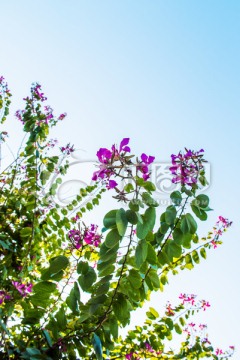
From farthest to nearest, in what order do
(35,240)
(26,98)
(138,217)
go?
1. (26,98)
2. (35,240)
3. (138,217)

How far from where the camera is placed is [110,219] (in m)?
1.27

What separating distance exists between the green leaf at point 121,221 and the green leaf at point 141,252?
12 centimetres

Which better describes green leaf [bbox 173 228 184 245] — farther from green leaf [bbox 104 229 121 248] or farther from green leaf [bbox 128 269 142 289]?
green leaf [bbox 104 229 121 248]

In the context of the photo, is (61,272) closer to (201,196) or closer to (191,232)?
(191,232)

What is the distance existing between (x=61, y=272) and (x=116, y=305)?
284 mm

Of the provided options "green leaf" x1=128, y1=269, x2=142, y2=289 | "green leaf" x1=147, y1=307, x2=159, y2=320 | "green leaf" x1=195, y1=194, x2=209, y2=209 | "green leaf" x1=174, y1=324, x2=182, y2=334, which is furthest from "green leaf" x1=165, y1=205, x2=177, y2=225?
"green leaf" x1=174, y1=324, x2=182, y2=334

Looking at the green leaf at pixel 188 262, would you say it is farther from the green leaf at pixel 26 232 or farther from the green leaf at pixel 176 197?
the green leaf at pixel 26 232

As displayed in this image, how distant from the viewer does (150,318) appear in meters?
2.42

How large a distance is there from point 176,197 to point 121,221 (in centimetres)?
43

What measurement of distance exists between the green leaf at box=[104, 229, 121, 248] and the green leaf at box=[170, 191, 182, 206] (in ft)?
1.30

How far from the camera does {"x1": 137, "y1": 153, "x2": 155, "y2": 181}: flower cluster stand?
137cm

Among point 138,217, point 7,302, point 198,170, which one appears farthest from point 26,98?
point 138,217

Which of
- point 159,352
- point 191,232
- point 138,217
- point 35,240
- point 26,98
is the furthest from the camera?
point 26,98

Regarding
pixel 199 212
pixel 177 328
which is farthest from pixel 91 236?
pixel 177 328
